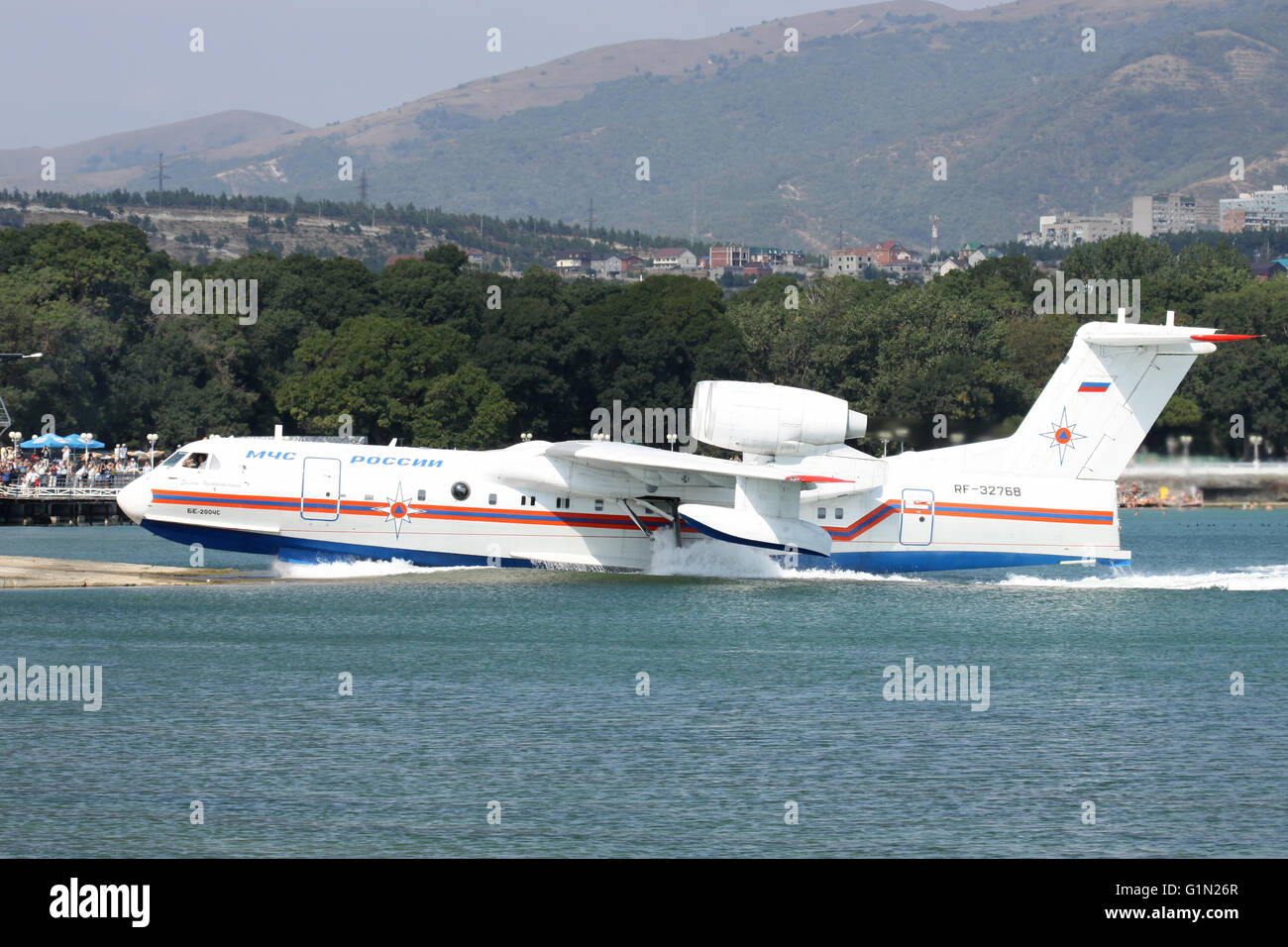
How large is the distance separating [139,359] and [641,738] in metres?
74.7

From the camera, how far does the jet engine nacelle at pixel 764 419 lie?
116 feet

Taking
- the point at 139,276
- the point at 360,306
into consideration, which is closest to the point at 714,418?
the point at 360,306

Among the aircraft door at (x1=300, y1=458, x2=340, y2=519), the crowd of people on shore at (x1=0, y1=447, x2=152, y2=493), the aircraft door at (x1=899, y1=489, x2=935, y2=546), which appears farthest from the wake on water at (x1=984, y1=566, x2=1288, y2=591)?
the crowd of people on shore at (x1=0, y1=447, x2=152, y2=493)

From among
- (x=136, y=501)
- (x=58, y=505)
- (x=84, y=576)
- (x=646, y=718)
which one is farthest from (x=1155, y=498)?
(x=646, y=718)

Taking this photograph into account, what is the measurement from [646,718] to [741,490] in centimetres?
1233

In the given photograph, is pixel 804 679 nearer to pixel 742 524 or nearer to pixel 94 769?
pixel 742 524

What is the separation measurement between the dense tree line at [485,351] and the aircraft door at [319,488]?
48.2 m

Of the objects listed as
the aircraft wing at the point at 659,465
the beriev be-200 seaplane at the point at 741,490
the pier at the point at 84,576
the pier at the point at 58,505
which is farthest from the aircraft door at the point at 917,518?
the pier at the point at 58,505

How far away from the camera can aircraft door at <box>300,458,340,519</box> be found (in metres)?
35.8

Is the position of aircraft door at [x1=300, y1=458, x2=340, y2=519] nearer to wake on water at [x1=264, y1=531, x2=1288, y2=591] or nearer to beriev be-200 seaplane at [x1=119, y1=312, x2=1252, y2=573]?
beriev be-200 seaplane at [x1=119, y1=312, x2=1252, y2=573]

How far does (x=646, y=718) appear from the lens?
2397 cm

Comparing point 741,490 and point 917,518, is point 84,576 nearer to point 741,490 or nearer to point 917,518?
point 741,490

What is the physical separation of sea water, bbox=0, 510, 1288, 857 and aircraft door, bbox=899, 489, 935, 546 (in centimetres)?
134
